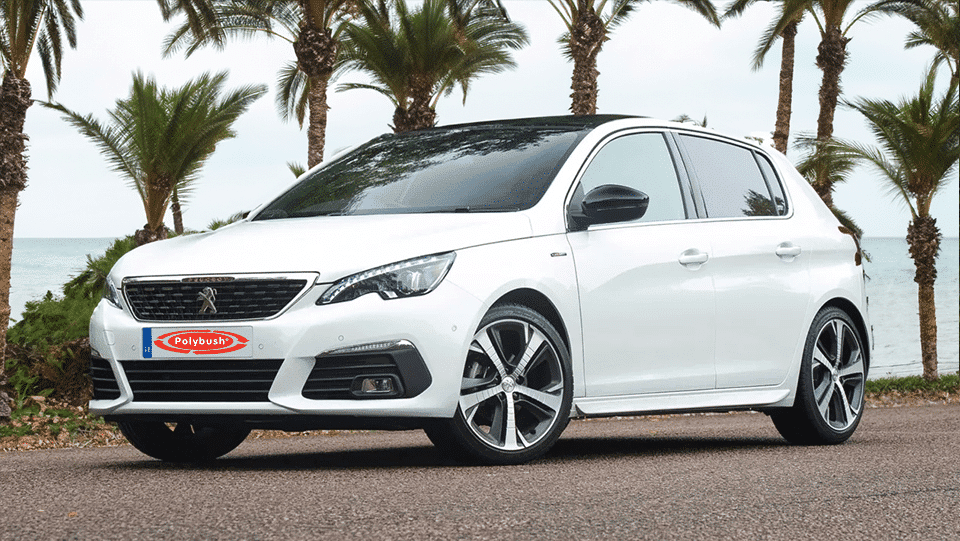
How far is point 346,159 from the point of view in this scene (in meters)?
7.42

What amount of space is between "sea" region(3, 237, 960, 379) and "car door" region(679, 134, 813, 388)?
8248mm

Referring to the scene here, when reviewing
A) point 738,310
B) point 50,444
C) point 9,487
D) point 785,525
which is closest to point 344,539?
point 785,525

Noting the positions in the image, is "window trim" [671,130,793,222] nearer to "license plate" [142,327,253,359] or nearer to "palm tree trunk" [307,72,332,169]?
"license plate" [142,327,253,359]

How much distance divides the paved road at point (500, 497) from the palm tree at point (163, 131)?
12624 mm

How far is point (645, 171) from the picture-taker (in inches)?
275

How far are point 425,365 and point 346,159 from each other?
224 centimetres

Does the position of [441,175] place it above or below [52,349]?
above

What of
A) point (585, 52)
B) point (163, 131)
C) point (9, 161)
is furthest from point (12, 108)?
point (585, 52)

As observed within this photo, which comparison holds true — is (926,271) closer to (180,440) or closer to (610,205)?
(610,205)

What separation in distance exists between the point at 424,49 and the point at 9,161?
422 inches

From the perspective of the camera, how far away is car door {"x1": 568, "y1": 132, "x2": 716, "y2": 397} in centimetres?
635

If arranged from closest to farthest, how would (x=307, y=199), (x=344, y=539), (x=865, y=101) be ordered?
(x=344, y=539) → (x=307, y=199) → (x=865, y=101)

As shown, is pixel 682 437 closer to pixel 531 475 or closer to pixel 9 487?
pixel 531 475

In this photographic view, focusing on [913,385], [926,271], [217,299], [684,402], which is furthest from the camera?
[926,271]
